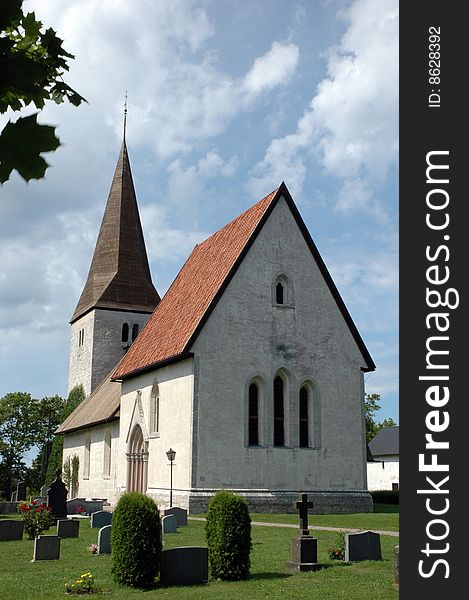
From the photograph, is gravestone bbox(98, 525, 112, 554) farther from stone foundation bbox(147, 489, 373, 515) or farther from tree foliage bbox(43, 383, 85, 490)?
tree foliage bbox(43, 383, 85, 490)

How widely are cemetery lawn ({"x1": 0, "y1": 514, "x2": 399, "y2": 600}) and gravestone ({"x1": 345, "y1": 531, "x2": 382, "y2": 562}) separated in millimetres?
235

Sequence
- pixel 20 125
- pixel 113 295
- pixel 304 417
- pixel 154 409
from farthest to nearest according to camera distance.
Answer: pixel 113 295
pixel 154 409
pixel 304 417
pixel 20 125

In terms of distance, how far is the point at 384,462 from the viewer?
5950cm

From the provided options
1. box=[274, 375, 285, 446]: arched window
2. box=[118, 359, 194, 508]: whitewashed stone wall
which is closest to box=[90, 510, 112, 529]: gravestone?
box=[118, 359, 194, 508]: whitewashed stone wall

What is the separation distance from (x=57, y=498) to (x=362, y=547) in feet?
47.5

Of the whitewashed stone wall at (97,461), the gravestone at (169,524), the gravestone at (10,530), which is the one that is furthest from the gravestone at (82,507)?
the gravestone at (169,524)

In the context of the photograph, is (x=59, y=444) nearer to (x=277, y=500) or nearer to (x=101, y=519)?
(x=277, y=500)

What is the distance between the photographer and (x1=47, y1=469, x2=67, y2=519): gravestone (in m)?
25.1

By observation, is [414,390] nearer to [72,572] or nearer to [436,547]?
[436,547]

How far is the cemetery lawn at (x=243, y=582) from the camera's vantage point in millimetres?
11047

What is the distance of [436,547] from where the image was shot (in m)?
6.84

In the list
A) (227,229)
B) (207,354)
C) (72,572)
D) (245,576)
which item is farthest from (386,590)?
(227,229)

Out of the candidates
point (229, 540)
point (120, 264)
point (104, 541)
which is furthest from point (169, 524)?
point (120, 264)

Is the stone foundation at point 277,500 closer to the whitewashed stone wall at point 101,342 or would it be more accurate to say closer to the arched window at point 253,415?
the arched window at point 253,415
